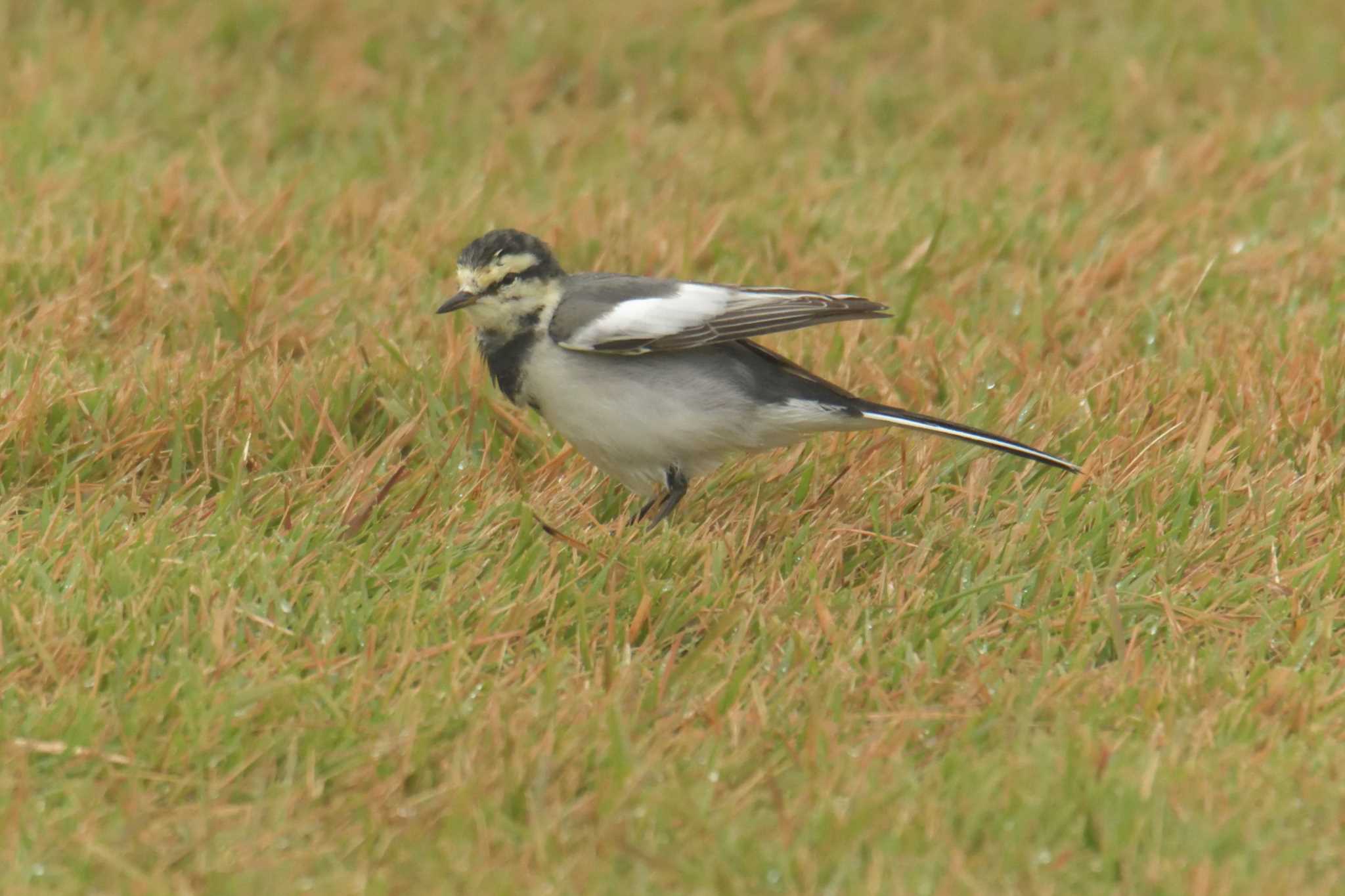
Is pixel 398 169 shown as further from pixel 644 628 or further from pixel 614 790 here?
pixel 614 790

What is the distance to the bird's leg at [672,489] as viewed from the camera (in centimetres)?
541

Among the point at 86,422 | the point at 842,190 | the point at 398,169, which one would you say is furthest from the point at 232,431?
the point at 842,190

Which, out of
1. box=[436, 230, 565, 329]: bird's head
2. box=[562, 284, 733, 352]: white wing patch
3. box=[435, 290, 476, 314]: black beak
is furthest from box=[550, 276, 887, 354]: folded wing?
box=[435, 290, 476, 314]: black beak

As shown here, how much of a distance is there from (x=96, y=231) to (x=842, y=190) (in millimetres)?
3135

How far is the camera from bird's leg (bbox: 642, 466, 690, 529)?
5414 mm

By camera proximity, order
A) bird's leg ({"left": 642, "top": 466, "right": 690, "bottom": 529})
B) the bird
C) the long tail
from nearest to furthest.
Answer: the long tail < the bird < bird's leg ({"left": 642, "top": 466, "right": 690, "bottom": 529})

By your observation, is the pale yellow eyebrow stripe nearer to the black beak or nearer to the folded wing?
the black beak

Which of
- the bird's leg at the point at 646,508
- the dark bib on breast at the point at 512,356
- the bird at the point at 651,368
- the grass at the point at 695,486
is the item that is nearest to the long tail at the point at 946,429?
the bird at the point at 651,368

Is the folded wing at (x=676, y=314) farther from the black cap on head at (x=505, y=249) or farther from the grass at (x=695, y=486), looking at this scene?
the grass at (x=695, y=486)

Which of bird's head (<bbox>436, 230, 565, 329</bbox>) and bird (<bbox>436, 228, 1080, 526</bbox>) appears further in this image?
bird's head (<bbox>436, 230, 565, 329</bbox>)

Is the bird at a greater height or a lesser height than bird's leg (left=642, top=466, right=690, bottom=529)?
greater

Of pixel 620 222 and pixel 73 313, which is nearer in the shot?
pixel 73 313

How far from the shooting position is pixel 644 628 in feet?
15.6

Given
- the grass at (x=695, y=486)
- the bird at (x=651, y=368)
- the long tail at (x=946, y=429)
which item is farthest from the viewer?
the bird at (x=651, y=368)
